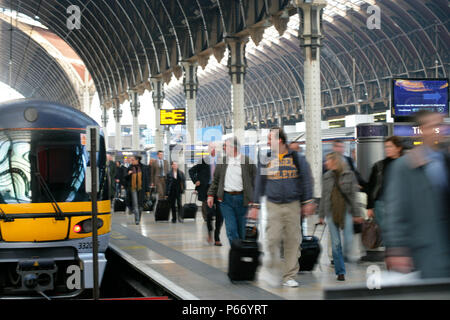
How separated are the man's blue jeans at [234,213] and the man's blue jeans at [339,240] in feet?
5.53

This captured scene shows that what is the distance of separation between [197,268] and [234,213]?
3.23ft

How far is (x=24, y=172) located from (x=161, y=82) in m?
29.0

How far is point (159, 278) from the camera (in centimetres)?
921

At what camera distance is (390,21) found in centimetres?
4931

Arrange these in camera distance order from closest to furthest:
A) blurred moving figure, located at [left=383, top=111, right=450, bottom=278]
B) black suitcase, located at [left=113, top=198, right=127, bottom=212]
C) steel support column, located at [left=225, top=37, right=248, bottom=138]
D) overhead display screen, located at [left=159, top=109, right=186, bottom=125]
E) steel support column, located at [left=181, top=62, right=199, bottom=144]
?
1. blurred moving figure, located at [left=383, top=111, right=450, bottom=278]
2. black suitcase, located at [left=113, top=198, right=127, bottom=212]
3. steel support column, located at [left=225, top=37, right=248, bottom=138]
4. steel support column, located at [left=181, top=62, right=199, bottom=144]
5. overhead display screen, located at [left=159, top=109, right=186, bottom=125]

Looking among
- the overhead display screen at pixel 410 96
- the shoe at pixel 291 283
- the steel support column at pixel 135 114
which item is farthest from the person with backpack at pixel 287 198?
the steel support column at pixel 135 114

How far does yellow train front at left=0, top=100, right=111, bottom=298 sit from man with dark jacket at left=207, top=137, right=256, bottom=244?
72.7 inches

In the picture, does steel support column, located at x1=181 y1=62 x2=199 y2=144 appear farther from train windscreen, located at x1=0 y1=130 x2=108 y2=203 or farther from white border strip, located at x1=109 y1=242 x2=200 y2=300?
train windscreen, located at x1=0 y1=130 x2=108 y2=203

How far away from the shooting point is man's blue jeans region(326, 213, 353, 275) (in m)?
8.83

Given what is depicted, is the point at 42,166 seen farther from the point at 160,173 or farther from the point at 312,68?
the point at 312,68

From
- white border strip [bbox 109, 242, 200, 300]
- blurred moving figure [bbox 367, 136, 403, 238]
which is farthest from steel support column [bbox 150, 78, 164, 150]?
blurred moving figure [bbox 367, 136, 403, 238]

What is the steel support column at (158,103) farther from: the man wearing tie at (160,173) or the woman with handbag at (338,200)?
the woman with handbag at (338,200)

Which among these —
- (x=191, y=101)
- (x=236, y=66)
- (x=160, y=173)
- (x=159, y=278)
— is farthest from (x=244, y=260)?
(x=191, y=101)

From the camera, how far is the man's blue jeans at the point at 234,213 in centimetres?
1041
